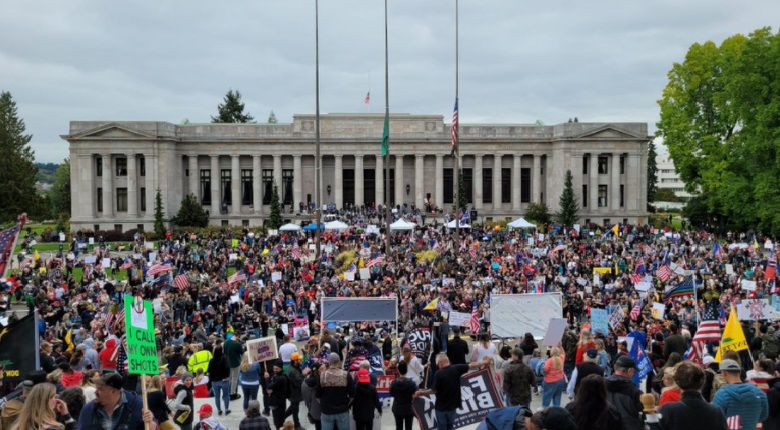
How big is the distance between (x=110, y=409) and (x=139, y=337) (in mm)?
1463

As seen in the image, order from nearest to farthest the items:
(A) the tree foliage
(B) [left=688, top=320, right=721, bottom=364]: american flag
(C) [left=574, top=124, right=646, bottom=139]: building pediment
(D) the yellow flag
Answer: (D) the yellow flag → (B) [left=688, top=320, right=721, bottom=364]: american flag → (A) the tree foliage → (C) [left=574, top=124, right=646, bottom=139]: building pediment

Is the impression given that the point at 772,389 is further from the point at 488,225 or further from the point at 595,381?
the point at 488,225

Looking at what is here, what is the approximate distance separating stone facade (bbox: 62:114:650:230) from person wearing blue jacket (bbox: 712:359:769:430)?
64490mm

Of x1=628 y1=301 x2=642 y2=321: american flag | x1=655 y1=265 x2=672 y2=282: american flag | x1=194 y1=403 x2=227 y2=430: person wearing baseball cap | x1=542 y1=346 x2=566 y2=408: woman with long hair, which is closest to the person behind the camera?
x1=194 y1=403 x2=227 y2=430: person wearing baseball cap

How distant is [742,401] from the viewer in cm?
777

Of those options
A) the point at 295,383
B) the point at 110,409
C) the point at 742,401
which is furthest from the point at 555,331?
the point at 110,409

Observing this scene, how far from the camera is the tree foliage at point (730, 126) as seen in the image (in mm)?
47031

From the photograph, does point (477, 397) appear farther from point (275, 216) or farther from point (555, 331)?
point (275, 216)

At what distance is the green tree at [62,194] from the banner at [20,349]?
92667 mm

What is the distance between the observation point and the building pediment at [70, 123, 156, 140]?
219 feet

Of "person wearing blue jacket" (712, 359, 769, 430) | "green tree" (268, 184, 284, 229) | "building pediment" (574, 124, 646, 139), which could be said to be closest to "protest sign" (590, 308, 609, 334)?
"person wearing blue jacket" (712, 359, 769, 430)

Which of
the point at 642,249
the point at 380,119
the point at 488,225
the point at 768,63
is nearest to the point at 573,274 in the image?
the point at 642,249

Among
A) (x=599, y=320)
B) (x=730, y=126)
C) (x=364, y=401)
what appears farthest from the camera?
(x=730, y=126)

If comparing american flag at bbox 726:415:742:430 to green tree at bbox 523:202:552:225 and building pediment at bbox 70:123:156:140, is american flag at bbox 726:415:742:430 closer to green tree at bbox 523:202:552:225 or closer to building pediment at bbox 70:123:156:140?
green tree at bbox 523:202:552:225
